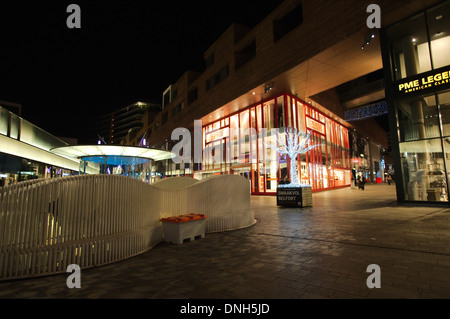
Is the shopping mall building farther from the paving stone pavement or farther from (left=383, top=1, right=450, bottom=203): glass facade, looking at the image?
the paving stone pavement

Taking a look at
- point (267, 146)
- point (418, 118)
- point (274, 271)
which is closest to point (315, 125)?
point (267, 146)

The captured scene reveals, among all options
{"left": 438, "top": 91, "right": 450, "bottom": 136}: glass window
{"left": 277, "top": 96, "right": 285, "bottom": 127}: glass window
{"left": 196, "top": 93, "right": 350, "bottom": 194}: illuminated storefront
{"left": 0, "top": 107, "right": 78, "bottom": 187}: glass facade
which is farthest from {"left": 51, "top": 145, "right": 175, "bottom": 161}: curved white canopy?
{"left": 438, "top": 91, "right": 450, "bottom": 136}: glass window

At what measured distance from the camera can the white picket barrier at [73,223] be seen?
10.9 ft

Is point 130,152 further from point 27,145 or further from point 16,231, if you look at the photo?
point 16,231

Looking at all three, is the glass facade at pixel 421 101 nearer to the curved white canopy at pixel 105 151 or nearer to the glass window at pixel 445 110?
the glass window at pixel 445 110

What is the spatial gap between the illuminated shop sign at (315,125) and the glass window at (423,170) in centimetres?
1250

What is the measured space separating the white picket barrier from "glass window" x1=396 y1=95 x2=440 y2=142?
1206cm

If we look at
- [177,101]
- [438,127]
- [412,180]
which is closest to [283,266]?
[412,180]

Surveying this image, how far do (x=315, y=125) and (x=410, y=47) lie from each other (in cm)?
1333

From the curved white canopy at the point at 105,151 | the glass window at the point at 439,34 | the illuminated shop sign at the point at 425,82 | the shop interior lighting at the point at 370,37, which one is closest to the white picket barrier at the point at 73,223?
the curved white canopy at the point at 105,151

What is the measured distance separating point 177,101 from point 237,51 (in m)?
15.7

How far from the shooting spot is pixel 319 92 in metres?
21.0

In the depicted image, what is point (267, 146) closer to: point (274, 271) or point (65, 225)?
point (274, 271)
